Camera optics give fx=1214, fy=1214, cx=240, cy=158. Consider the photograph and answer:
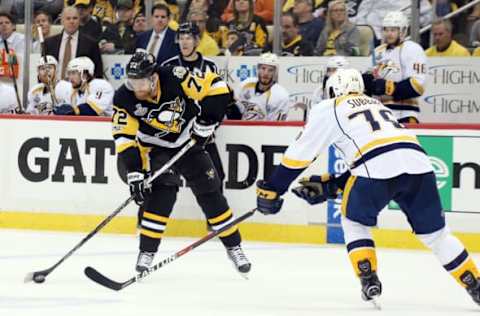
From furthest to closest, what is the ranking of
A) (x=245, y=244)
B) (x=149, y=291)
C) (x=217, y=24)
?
1. (x=217, y=24)
2. (x=245, y=244)
3. (x=149, y=291)

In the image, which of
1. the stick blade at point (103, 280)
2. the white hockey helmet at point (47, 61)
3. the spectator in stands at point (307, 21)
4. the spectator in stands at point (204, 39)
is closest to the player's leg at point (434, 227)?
the stick blade at point (103, 280)

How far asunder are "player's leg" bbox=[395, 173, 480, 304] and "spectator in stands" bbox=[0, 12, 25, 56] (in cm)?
534

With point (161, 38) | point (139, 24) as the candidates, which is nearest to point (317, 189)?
point (161, 38)

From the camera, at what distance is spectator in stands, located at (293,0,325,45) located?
883cm

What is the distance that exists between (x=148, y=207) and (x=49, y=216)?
2.46m

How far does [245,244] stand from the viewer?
7797 millimetres

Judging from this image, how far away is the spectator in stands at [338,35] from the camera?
8680 mm

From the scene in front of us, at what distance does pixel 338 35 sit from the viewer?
876 centimetres

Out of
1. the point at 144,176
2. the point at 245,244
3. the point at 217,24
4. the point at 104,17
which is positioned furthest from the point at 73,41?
the point at 144,176

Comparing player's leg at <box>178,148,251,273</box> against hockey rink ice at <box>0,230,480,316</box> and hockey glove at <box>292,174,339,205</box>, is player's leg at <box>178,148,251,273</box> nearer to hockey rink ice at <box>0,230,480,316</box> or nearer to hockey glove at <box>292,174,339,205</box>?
hockey rink ice at <box>0,230,480,316</box>

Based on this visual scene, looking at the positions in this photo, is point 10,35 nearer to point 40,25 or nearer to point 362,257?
point 40,25

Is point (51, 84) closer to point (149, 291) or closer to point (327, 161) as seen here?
point (327, 161)

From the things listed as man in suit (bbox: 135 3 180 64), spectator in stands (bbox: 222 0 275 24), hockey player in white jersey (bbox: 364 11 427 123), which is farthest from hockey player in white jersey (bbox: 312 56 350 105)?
man in suit (bbox: 135 3 180 64)

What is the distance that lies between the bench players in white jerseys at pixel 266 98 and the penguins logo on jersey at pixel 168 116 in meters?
2.50
